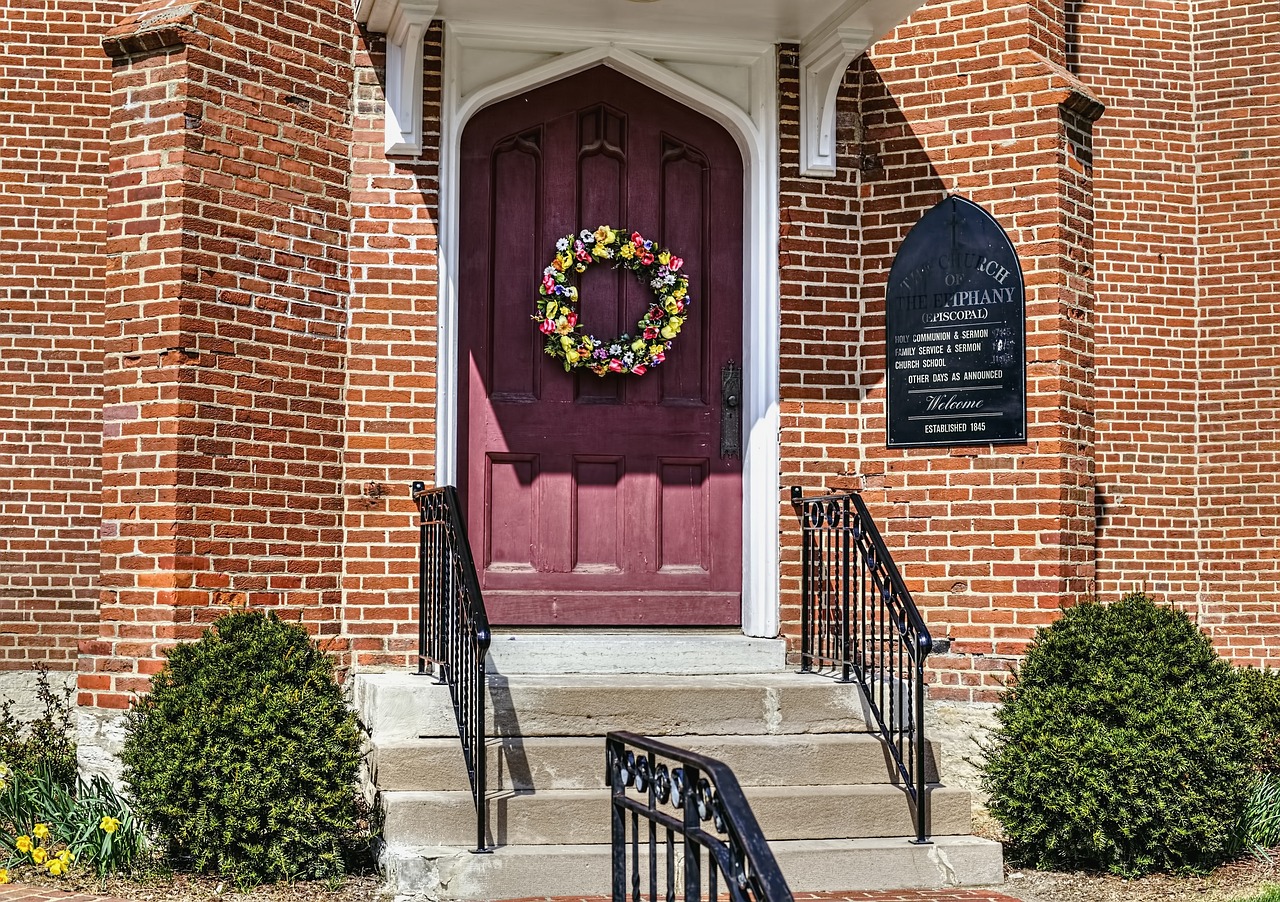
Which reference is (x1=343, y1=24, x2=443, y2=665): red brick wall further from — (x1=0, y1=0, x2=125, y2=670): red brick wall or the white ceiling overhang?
(x1=0, y1=0, x2=125, y2=670): red brick wall

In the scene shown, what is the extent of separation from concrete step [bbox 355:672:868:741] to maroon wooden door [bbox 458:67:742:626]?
0.92 m

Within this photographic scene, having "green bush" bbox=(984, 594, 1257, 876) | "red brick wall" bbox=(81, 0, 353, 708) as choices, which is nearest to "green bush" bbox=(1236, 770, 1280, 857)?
"green bush" bbox=(984, 594, 1257, 876)

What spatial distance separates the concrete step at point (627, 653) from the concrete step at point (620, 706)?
0.26 metres

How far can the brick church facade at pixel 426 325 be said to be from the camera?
23.2ft

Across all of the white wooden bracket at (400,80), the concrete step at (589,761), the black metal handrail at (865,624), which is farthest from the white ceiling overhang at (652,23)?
the concrete step at (589,761)

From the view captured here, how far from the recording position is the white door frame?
307 inches

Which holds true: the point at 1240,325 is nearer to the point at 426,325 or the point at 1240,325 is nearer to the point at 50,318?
the point at 426,325

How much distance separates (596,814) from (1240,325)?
6324 millimetres

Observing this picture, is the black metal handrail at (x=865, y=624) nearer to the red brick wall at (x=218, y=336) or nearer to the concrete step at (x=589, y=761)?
the concrete step at (x=589, y=761)

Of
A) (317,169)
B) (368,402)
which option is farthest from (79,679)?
(317,169)

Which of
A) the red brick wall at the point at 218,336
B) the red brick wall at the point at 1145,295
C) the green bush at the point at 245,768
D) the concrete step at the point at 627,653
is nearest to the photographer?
the green bush at the point at 245,768

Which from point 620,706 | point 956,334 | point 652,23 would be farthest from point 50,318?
point 956,334

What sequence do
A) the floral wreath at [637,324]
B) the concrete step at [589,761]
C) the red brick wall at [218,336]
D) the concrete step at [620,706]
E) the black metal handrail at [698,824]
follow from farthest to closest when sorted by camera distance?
the floral wreath at [637,324] → the red brick wall at [218,336] → the concrete step at [620,706] → the concrete step at [589,761] → the black metal handrail at [698,824]

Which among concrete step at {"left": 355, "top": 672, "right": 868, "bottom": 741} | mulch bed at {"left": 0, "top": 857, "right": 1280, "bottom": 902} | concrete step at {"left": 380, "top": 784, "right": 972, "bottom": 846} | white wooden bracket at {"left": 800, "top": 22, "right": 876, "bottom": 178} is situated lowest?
mulch bed at {"left": 0, "top": 857, "right": 1280, "bottom": 902}
